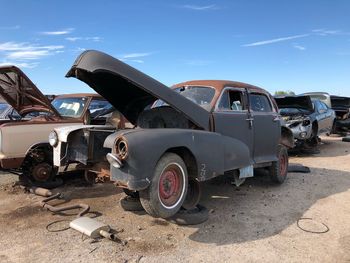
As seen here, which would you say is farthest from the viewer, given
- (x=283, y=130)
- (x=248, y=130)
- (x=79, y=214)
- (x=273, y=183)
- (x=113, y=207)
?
(x=283, y=130)

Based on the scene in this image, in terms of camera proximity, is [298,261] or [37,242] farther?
[37,242]

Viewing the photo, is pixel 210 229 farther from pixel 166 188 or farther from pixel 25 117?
pixel 25 117

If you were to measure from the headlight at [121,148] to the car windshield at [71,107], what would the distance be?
12.8ft

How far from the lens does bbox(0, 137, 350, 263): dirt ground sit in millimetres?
4324

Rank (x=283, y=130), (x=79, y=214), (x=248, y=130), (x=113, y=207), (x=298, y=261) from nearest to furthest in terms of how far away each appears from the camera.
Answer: (x=298, y=261) < (x=79, y=214) < (x=113, y=207) < (x=248, y=130) < (x=283, y=130)

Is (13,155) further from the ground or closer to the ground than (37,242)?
further from the ground

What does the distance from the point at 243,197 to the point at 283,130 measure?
7.47ft

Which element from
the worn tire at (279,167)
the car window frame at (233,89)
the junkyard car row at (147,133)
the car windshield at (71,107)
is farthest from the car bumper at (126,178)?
the car windshield at (71,107)

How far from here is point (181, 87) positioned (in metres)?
6.73

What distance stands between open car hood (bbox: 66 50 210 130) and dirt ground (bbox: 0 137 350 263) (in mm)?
1526

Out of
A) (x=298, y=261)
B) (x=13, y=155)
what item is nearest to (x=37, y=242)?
(x=13, y=155)

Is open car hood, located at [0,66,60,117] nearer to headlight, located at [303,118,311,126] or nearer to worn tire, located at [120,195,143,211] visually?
worn tire, located at [120,195,143,211]

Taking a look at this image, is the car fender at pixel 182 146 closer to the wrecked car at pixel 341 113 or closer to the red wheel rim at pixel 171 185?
the red wheel rim at pixel 171 185

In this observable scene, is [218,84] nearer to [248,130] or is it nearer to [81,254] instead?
[248,130]
